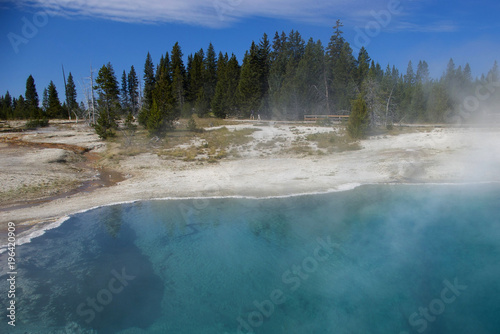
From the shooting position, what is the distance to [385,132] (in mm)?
33469

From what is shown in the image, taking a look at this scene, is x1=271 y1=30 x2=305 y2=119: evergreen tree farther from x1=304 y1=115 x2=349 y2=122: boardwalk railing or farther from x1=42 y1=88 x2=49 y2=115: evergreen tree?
x1=42 y1=88 x2=49 y2=115: evergreen tree

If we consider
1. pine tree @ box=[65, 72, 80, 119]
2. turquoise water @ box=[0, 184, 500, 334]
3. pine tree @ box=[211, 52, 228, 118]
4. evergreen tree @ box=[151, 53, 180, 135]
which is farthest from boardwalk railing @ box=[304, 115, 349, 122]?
pine tree @ box=[65, 72, 80, 119]

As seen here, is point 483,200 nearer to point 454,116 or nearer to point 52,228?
point 52,228

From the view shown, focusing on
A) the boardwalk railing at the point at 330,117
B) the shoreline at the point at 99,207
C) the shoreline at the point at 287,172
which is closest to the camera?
the shoreline at the point at 99,207

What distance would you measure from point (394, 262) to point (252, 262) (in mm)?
5050

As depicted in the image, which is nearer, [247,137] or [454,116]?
[247,137]

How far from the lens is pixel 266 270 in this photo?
37.0ft

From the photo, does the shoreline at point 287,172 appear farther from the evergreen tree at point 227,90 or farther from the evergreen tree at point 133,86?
the evergreen tree at point 133,86

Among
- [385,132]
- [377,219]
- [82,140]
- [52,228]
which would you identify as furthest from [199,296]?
[82,140]

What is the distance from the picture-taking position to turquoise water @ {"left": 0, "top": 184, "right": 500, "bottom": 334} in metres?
8.89

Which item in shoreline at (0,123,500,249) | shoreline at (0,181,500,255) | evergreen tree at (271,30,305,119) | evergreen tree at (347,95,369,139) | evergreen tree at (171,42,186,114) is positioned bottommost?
shoreline at (0,181,500,255)

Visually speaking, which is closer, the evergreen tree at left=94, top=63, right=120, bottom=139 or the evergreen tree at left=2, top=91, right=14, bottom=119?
the evergreen tree at left=94, top=63, right=120, bottom=139

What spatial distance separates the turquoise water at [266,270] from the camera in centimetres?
889

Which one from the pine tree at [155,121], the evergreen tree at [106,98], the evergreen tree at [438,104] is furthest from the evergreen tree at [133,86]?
the evergreen tree at [438,104]
